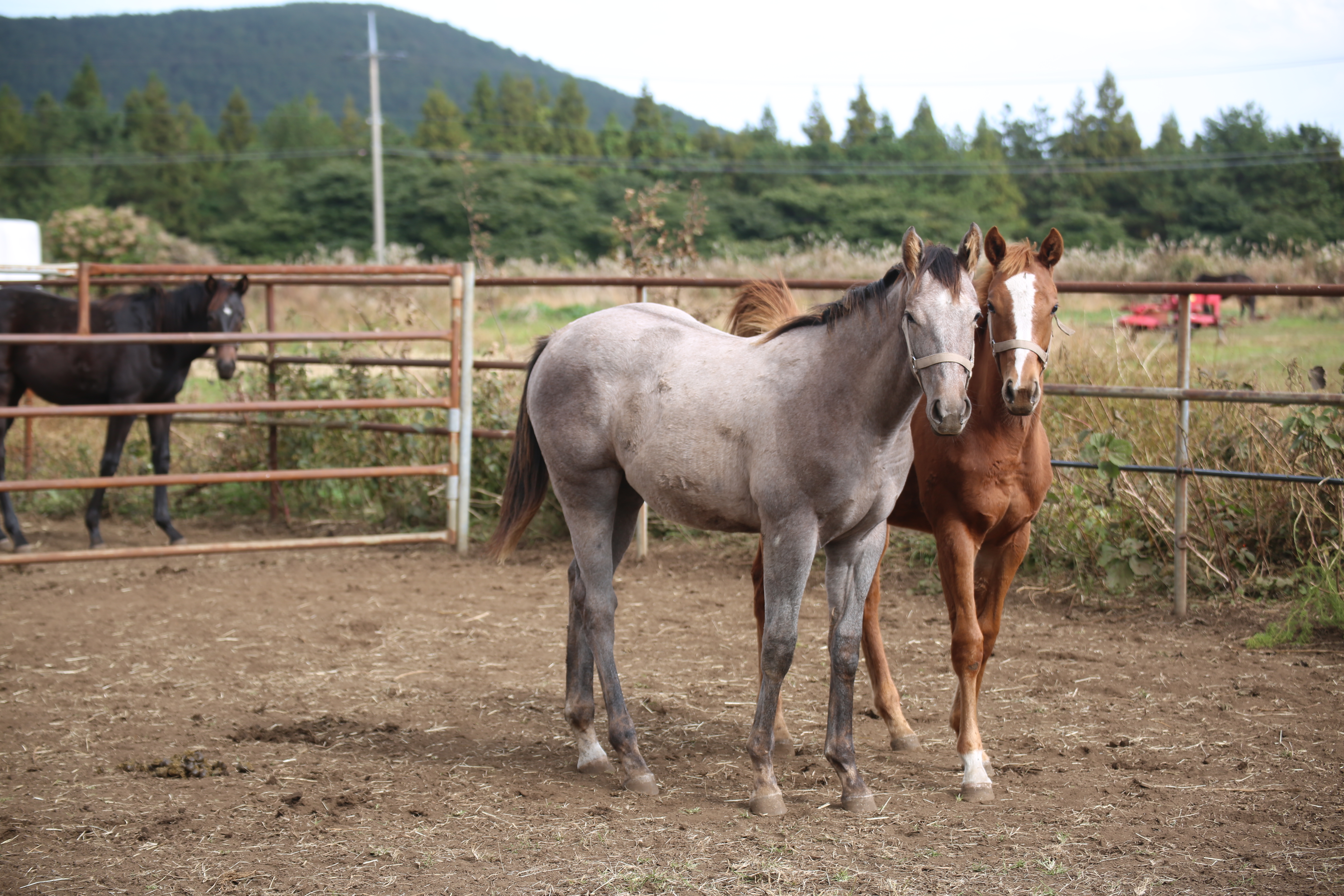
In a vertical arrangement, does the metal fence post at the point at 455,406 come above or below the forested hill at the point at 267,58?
below

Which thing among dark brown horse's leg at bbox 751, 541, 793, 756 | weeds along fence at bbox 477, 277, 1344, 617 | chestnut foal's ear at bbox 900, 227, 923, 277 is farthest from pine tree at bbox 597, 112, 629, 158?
chestnut foal's ear at bbox 900, 227, 923, 277

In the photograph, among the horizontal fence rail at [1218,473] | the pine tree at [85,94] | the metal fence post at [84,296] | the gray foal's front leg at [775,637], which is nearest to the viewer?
the gray foal's front leg at [775,637]

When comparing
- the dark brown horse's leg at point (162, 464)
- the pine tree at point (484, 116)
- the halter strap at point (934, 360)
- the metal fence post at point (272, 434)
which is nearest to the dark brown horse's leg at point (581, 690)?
the halter strap at point (934, 360)

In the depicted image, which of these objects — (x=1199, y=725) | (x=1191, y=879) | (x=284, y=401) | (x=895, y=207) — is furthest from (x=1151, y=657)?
(x=895, y=207)

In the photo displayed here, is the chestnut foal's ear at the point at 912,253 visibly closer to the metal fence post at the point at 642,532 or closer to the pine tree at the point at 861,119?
the metal fence post at the point at 642,532

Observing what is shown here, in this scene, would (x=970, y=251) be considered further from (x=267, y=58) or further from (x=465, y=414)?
(x=267, y=58)

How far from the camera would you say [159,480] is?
5840 mm

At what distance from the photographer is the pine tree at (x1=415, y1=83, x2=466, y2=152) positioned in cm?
4900

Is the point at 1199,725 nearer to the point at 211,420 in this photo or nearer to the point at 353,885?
the point at 353,885

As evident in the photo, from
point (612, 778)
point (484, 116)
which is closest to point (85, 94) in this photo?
point (484, 116)

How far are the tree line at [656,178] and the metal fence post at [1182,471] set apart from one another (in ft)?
84.7

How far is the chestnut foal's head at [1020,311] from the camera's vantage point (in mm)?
3074

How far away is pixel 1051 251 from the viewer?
3242mm

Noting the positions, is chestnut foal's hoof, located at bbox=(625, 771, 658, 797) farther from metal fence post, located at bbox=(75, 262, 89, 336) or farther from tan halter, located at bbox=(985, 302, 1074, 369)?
metal fence post, located at bbox=(75, 262, 89, 336)
